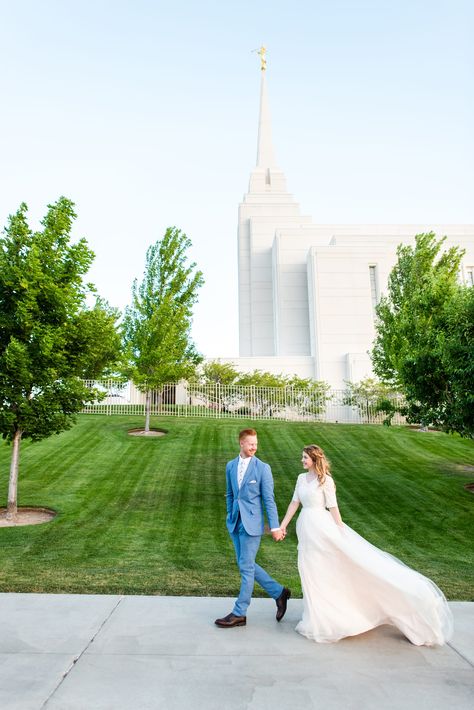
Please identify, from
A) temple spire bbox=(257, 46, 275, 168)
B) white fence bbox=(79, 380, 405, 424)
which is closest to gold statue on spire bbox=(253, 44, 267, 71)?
temple spire bbox=(257, 46, 275, 168)

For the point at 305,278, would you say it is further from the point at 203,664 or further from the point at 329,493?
the point at 203,664

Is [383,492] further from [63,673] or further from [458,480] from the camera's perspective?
[63,673]

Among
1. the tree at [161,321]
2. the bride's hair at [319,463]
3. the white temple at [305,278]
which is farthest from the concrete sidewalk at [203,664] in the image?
the white temple at [305,278]

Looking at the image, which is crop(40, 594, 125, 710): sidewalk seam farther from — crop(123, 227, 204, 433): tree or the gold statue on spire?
the gold statue on spire

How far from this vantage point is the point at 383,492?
13508 mm

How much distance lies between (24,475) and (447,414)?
1101 cm

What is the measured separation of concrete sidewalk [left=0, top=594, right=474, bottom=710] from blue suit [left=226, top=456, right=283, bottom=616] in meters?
0.35

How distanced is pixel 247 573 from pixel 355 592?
103cm

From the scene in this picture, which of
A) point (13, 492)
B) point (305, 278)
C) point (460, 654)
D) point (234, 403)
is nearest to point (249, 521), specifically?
point (460, 654)

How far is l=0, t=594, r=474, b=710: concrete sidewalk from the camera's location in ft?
12.0

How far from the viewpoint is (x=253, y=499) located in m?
5.36

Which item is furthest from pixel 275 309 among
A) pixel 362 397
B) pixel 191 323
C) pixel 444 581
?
pixel 444 581

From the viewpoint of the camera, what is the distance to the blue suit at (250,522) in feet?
17.0

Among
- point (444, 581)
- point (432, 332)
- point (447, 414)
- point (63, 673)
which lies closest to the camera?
point (63, 673)
